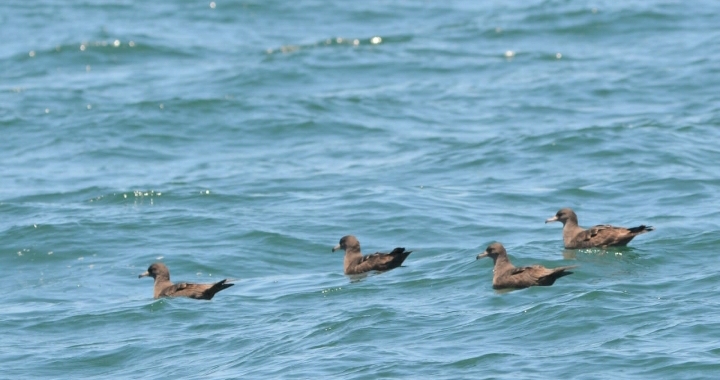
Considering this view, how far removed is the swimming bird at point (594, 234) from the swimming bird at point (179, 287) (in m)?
3.71

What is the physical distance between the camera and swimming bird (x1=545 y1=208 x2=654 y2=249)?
14.0 metres

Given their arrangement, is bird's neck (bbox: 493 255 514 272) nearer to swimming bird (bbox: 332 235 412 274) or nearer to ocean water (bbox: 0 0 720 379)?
ocean water (bbox: 0 0 720 379)

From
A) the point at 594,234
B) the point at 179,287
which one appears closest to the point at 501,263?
the point at 594,234

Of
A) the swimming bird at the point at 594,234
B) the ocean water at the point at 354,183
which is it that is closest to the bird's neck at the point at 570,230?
the swimming bird at the point at 594,234

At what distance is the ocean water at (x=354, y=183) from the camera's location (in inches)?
460

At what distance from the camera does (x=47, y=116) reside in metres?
23.6

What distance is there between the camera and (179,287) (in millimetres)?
13734

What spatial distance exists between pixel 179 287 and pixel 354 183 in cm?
582

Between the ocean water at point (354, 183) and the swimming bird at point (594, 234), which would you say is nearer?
the ocean water at point (354, 183)

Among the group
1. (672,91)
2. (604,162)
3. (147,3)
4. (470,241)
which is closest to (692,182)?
(604,162)

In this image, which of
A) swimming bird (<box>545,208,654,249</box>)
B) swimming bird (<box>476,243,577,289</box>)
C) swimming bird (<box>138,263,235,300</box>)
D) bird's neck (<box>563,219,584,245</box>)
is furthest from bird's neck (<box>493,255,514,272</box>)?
swimming bird (<box>138,263,235,300</box>)

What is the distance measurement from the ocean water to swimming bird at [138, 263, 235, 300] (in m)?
0.14

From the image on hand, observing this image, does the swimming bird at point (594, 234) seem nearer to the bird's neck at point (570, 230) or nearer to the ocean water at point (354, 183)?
the bird's neck at point (570, 230)

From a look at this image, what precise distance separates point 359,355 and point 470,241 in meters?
5.23
